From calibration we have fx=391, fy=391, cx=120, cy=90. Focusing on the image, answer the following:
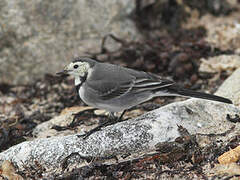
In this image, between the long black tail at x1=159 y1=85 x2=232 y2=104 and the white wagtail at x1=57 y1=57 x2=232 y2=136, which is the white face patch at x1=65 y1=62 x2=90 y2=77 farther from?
the long black tail at x1=159 y1=85 x2=232 y2=104

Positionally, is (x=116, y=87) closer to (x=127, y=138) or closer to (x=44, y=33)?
(x=127, y=138)

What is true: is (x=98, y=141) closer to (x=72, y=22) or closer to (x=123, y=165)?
(x=123, y=165)

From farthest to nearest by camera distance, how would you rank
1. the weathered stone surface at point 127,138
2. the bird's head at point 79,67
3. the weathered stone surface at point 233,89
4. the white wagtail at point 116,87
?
the weathered stone surface at point 233,89
the bird's head at point 79,67
the white wagtail at point 116,87
the weathered stone surface at point 127,138

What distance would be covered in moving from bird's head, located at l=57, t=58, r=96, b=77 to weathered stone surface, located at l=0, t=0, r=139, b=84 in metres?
2.49

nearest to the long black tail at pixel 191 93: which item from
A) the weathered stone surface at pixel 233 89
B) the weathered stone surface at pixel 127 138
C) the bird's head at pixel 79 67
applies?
the weathered stone surface at pixel 127 138

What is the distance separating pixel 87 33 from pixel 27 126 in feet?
8.90

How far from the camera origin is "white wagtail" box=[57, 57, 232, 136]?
5094 mm

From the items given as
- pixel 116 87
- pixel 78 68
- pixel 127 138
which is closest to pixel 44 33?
pixel 78 68

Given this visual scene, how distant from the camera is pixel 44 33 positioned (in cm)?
782

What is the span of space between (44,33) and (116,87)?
10.6 feet

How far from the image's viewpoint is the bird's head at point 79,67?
5.29 meters

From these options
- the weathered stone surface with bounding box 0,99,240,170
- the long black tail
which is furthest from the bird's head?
the long black tail

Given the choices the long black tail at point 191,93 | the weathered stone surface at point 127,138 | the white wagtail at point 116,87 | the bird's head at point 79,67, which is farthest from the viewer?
the bird's head at point 79,67

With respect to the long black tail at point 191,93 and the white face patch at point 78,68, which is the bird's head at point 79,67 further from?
the long black tail at point 191,93
